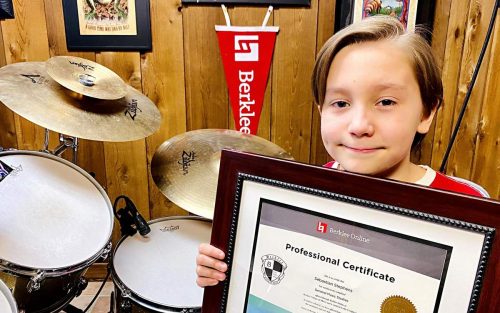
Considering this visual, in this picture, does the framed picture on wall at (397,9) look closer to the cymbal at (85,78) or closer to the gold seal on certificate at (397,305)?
the cymbal at (85,78)

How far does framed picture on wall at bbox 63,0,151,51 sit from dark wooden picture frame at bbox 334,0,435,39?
802 millimetres

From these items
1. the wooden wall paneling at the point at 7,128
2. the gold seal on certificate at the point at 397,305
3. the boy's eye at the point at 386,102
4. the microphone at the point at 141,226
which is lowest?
the microphone at the point at 141,226

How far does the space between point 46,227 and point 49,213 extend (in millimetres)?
43

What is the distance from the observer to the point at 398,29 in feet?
2.29

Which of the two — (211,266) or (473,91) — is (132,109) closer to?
(211,266)

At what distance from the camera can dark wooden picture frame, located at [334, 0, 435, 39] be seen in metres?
1.49

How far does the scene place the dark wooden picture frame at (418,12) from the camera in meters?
1.49

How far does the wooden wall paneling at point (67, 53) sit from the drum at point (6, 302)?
2.68 ft

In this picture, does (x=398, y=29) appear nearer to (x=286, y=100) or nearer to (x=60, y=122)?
(x=60, y=122)

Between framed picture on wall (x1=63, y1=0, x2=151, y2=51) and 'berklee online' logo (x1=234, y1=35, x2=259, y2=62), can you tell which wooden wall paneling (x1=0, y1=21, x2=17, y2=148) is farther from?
'berklee online' logo (x1=234, y1=35, x2=259, y2=62)

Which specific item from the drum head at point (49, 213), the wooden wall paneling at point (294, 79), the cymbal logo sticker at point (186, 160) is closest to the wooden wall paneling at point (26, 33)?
the drum head at point (49, 213)

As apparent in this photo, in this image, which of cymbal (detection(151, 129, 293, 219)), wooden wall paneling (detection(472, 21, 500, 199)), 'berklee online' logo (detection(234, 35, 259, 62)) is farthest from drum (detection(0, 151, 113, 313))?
wooden wall paneling (detection(472, 21, 500, 199))

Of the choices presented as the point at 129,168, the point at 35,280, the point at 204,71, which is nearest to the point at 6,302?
the point at 35,280

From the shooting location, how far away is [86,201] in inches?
43.6
